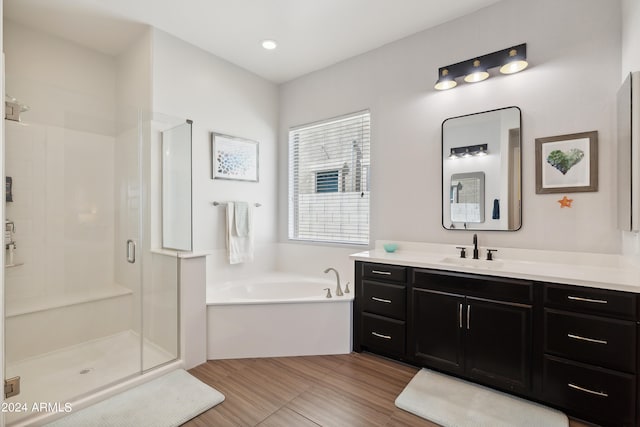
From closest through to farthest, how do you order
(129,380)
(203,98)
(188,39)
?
(129,380) < (188,39) < (203,98)

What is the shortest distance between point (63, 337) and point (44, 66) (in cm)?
247

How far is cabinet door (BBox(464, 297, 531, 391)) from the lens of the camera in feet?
6.16

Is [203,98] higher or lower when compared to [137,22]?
lower

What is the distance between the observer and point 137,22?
8.52 feet

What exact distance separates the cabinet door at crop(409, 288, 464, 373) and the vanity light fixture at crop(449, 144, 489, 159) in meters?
1.21

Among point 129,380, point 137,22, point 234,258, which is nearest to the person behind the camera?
point 129,380

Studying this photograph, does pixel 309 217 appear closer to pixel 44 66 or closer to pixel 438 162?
pixel 438 162

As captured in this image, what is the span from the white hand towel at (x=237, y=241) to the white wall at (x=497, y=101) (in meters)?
1.40

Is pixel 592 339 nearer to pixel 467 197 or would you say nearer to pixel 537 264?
pixel 537 264

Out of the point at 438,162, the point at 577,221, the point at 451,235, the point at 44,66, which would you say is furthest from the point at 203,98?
the point at 577,221

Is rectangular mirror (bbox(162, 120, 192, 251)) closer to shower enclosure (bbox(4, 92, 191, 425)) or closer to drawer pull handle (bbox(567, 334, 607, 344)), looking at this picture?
shower enclosure (bbox(4, 92, 191, 425))

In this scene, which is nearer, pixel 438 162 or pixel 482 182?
pixel 482 182

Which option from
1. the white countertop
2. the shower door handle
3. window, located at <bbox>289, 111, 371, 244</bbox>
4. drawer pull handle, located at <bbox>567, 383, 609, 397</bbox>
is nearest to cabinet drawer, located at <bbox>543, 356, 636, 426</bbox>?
drawer pull handle, located at <bbox>567, 383, 609, 397</bbox>

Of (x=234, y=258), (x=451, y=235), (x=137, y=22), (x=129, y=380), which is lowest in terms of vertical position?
(x=129, y=380)
